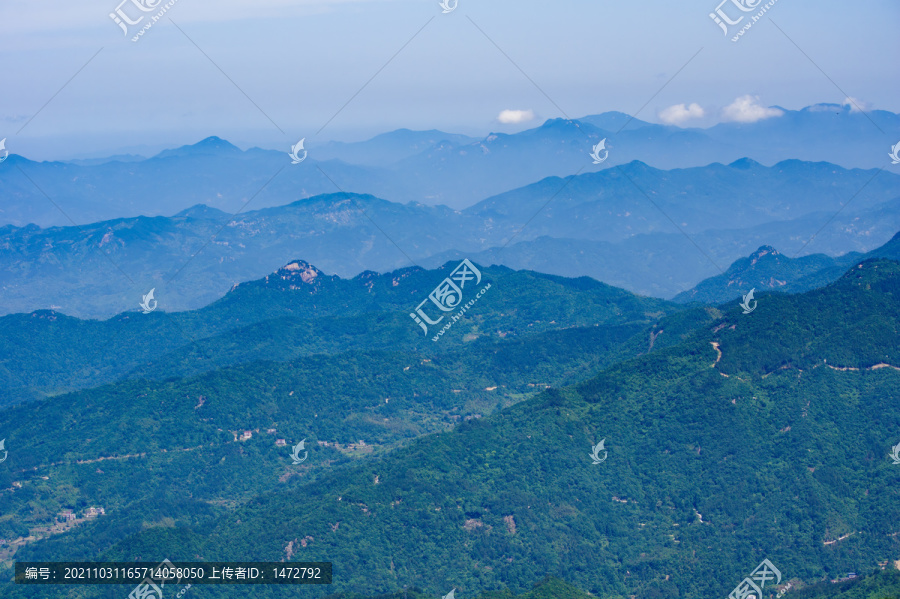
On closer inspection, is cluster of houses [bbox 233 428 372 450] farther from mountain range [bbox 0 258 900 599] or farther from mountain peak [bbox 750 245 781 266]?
mountain peak [bbox 750 245 781 266]

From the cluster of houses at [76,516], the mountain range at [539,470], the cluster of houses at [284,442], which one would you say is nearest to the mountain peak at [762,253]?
the mountain range at [539,470]

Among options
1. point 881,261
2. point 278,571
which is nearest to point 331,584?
point 278,571

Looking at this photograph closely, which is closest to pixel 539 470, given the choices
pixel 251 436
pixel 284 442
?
pixel 284 442

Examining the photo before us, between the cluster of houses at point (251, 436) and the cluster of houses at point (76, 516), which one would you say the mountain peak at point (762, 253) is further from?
the cluster of houses at point (76, 516)

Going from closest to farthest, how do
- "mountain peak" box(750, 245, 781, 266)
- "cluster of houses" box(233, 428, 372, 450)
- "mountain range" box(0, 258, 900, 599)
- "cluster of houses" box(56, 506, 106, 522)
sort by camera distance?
"mountain range" box(0, 258, 900, 599)
"cluster of houses" box(56, 506, 106, 522)
"cluster of houses" box(233, 428, 372, 450)
"mountain peak" box(750, 245, 781, 266)

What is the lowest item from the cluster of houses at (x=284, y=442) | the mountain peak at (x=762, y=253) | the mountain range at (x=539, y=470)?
the mountain range at (x=539, y=470)

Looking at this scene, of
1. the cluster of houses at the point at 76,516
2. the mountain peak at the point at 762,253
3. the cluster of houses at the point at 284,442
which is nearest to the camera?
the cluster of houses at the point at 76,516

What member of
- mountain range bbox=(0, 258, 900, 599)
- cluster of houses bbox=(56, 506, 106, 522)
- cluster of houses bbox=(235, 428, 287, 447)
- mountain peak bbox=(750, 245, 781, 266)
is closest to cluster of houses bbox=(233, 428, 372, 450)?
cluster of houses bbox=(235, 428, 287, 447)

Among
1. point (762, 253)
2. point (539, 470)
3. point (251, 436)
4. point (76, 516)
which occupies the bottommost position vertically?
point (539, 470)

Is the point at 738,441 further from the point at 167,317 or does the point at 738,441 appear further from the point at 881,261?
the point at 167,317

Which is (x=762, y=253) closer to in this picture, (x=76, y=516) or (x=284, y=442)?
(x=284, y=442)

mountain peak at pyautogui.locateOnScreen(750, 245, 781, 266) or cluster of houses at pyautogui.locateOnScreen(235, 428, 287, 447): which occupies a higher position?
mountain peak at pyautogui.locateOnScreen(750, 245, 781, 266)

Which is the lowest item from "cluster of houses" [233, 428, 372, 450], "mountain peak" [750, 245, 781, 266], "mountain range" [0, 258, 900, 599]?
"mountain range" [0, 258, 900, 599]
